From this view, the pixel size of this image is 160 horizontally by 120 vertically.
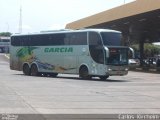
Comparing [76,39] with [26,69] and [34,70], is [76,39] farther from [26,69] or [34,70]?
[26,69]

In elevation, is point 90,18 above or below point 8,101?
above

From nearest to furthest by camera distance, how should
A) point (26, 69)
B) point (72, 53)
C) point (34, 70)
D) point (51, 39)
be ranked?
point (72, 53) → point (51, 39) → point (34, 70) → point (26, 69)

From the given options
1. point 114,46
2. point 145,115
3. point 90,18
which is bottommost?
point 145,115

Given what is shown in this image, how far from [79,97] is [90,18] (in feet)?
131

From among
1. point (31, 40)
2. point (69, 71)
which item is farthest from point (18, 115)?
point (31, 40)

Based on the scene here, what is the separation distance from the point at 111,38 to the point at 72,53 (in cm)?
372

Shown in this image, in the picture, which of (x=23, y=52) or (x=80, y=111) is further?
(x=23, y=52)

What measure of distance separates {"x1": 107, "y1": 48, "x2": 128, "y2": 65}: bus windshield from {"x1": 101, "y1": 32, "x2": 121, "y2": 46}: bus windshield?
0.43m

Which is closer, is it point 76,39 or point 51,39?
point 76,39

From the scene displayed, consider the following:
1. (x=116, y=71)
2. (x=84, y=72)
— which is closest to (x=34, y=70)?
(x=84, y=72)

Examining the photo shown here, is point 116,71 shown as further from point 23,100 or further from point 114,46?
point 23,100

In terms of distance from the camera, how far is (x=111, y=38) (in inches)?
1282

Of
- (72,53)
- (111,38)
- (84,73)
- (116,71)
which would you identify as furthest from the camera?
(72,53)

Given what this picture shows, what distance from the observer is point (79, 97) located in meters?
18.4
